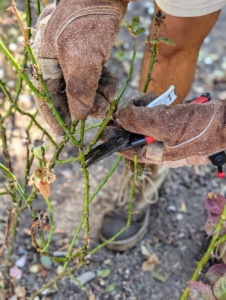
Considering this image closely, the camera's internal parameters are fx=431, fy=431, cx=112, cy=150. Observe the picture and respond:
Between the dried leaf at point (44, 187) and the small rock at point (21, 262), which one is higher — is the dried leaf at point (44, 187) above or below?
above

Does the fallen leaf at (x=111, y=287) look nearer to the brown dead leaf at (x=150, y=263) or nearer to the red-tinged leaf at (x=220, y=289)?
the brown dead leaf at (x=150, y=263)

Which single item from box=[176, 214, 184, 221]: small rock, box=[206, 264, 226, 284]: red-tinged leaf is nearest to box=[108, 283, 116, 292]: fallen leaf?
box=[176, 214, 184, 221]: small rock

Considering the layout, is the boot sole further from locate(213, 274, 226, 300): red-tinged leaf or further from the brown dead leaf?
locate(213, 274, 226, 300): red-tinged leaf

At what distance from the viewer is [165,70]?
1.75 metres

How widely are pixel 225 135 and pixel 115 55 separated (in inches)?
76.4

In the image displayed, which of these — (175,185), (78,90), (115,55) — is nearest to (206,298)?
(78,90)

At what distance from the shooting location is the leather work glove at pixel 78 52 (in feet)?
3.33

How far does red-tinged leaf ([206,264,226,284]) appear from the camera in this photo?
3.64ft

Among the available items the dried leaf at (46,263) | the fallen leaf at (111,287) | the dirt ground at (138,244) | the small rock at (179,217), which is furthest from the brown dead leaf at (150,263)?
the dried leaf at (46,263)

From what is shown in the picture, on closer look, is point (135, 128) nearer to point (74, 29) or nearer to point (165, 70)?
point (74, 29)

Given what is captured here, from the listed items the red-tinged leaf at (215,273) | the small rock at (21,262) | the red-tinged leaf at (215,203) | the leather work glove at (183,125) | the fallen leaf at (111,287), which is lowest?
the fallen leaf at (111,287)

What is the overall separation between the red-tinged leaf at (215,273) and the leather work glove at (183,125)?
31cm

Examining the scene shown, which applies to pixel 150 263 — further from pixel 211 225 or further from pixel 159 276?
pixel 211 225

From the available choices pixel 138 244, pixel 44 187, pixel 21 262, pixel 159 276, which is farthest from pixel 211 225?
pixel 21 262
